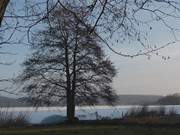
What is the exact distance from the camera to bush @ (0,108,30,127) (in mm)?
29378

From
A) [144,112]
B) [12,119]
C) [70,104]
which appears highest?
[70,104]

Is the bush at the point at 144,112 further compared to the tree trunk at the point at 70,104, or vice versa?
the bush at the point at 144,112

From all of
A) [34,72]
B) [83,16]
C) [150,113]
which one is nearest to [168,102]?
[150,113]

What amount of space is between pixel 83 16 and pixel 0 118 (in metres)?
21.1

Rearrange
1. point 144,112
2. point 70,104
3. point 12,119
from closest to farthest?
point 12,119
point 70,104
point 144,112

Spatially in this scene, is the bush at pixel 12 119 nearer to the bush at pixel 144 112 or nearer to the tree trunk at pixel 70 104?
the tree trunk at pixel 70 104

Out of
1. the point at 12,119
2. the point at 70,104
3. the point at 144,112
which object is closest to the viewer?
the point at 12,119

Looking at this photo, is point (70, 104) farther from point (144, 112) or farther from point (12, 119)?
point (12, 119)

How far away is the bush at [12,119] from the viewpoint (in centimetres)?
2938

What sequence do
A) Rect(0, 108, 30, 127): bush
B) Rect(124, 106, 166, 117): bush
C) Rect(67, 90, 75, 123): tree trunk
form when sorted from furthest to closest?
Rect(124, 106, 166, 117): bush
Rect(67, 90, 75, 123): tree trunk
Rect(0, 108, 30, 127): bush

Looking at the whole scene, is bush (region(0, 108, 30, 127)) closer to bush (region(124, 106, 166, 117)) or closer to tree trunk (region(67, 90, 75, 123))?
tree trunk (region(67, 90, 75, 123))

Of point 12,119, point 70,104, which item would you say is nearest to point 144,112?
point 70,104

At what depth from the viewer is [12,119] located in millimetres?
30578

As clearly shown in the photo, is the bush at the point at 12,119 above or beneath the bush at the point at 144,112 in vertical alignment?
beneath
